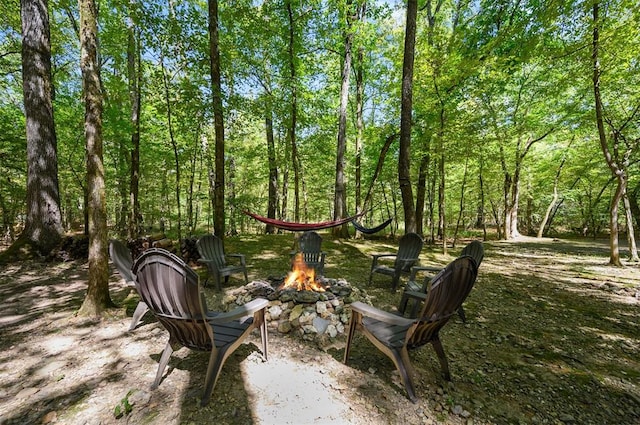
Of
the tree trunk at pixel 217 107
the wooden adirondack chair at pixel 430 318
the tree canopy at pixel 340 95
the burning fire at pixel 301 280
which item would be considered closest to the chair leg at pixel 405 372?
the wooden adirondack chair at pixel 430 318

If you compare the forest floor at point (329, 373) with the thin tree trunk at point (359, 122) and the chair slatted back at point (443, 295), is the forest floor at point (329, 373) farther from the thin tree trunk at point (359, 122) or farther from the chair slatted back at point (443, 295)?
the thin tree trunk at point (359, 122)

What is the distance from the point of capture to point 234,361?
1955mm

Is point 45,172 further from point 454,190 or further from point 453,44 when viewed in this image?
point 454,190

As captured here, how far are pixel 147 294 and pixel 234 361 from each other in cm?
88

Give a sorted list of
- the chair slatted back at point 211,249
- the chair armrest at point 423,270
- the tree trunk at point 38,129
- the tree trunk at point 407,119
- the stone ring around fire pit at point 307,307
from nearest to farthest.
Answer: the stone ring around fire pit at point 307,307
the chair armrest at point 423,270
the chair slatted back at point 211,249
the tree trunk at point 407,119
the tree trunk at point 38,129

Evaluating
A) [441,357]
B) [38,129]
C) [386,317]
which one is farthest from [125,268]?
[38,129]

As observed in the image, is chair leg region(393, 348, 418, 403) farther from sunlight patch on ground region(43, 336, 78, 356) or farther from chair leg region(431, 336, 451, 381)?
sunlight patch on ground region(43, 336, 78, 356)

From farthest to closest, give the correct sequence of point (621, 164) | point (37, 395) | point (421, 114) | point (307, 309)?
point (421, 114) → point (621, 164) → point (307, 309) → point (37, 395)

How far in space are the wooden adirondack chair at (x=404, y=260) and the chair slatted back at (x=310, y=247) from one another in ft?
3.17

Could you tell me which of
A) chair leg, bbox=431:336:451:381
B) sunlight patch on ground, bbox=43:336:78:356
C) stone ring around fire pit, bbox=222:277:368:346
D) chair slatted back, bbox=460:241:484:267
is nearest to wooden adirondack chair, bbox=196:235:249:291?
stone ring around fire pit, bbox=222:277:368:346

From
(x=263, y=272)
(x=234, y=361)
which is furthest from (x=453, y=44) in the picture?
(x=234, y=361)

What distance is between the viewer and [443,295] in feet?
5.31

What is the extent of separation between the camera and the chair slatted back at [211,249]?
3557mm

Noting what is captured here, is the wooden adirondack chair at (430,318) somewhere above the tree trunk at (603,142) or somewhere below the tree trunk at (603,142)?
below
